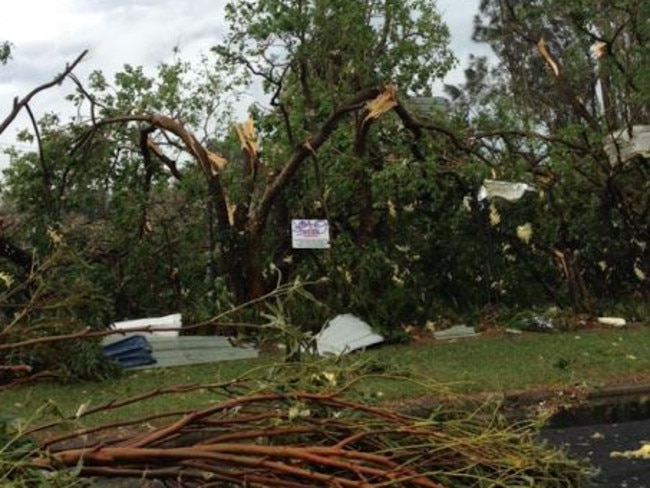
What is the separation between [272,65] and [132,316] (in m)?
6.88

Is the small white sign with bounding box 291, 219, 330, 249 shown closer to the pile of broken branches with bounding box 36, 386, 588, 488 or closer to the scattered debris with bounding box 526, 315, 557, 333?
the scattered debris with bounding box 526, 315, 557, 333

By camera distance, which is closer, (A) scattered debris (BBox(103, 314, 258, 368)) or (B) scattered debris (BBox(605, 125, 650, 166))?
(A) scattered debris (BBox(103, 314, 258, 368))

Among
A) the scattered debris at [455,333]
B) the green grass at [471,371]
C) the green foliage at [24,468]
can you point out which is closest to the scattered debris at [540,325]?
the green grass at [471,371]

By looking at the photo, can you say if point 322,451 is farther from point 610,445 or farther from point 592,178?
point 592,178

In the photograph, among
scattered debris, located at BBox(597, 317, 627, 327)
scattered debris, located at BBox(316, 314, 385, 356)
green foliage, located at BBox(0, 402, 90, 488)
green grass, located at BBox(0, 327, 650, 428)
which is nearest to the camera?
green foliage, located at BBox(0, 402, 90, 488)

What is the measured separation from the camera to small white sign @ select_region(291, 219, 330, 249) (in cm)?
1377

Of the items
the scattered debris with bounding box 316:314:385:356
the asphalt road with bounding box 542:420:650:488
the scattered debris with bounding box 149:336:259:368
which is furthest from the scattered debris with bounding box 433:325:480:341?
the asphalt road with bounding box 542:420:650:488

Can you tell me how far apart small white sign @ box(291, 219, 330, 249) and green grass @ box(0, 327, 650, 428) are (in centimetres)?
200

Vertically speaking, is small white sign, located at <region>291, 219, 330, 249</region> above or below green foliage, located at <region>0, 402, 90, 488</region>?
above

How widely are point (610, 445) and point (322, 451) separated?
488 cm

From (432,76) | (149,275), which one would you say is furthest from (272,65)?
(432,76)

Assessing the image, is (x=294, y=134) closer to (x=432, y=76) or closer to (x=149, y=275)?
(x=149, y=275)

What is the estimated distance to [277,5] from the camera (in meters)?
18.7

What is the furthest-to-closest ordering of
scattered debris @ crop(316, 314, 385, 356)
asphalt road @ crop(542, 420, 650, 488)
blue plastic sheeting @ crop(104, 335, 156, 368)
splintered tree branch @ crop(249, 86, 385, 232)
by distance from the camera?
splintered tree branch @ crop(249, 86, 385, 232) < scattered debris @ crop(316, 314, 385, 356) < blue plastic sheeting @ crop(104, 335, 156, 368) < asphalt road @ crop(542, 420, 650, 488)
